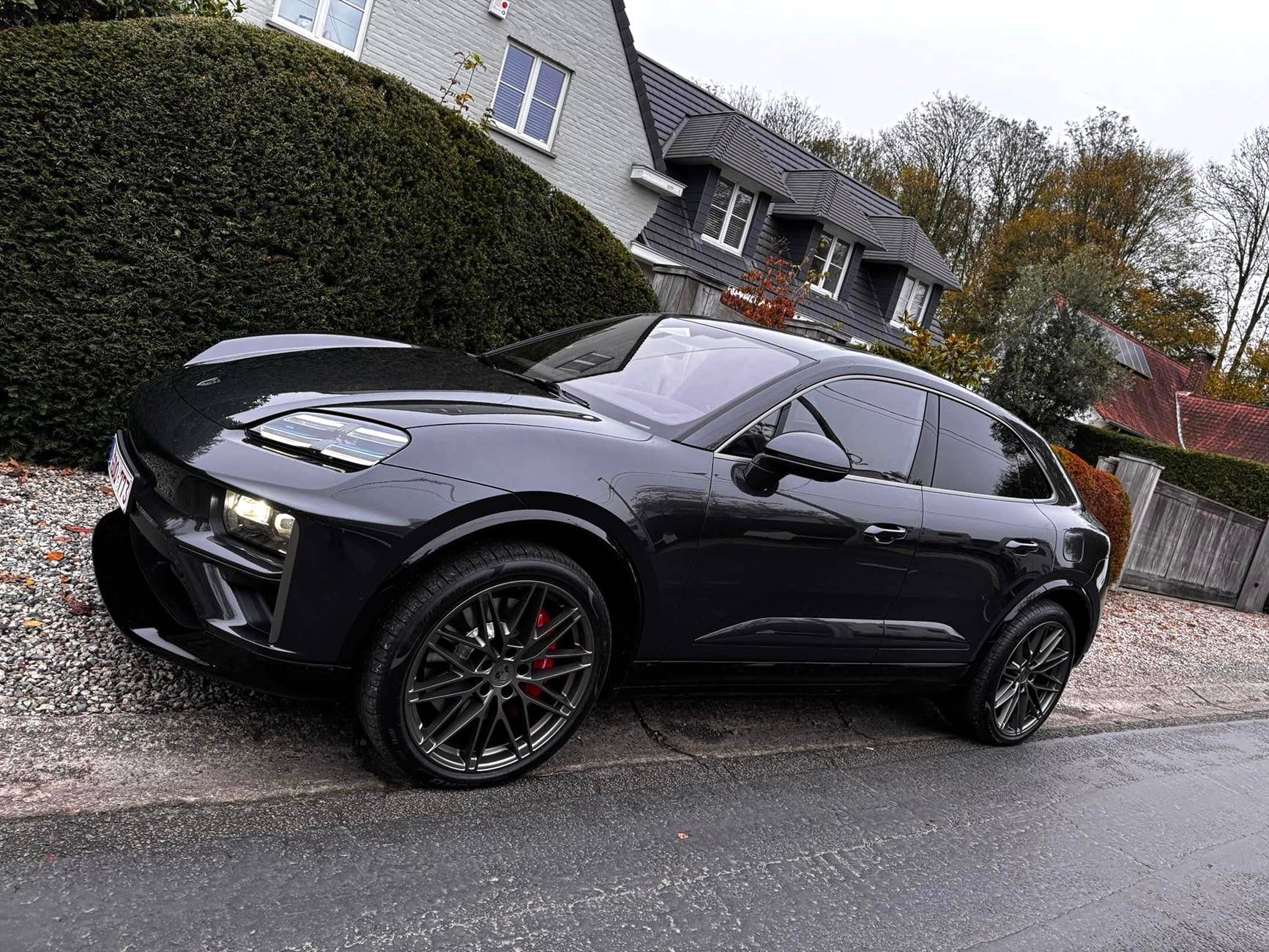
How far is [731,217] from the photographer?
22281mm

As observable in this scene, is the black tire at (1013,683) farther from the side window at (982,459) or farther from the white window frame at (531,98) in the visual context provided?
the white window frame at (531,98)

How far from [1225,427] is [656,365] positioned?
115 ft

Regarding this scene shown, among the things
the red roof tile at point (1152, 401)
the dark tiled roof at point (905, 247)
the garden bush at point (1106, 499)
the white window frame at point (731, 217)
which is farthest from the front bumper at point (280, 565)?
the red roof tile at point (1152, 401)

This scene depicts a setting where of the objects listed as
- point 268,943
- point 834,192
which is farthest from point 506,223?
point 834,192

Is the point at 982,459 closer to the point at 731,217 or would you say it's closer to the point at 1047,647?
the point at 1047,647

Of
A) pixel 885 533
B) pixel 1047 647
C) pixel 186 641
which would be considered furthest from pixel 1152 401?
pixel 186 641

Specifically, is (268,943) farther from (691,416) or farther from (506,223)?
(506,223)

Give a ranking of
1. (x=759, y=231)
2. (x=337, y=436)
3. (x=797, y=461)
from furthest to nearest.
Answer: (x=759, y=231) < (x=797, y=461) < (x=337, y=436)

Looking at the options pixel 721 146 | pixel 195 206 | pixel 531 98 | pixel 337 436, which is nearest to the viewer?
pixel 337 436

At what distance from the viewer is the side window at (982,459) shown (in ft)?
13.9

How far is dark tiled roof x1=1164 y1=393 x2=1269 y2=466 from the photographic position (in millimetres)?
30953

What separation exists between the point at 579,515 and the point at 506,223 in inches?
162

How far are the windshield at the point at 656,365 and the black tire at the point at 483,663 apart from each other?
0.81m

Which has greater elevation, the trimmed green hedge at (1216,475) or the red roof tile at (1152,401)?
the red roof tile at (1152,401)
